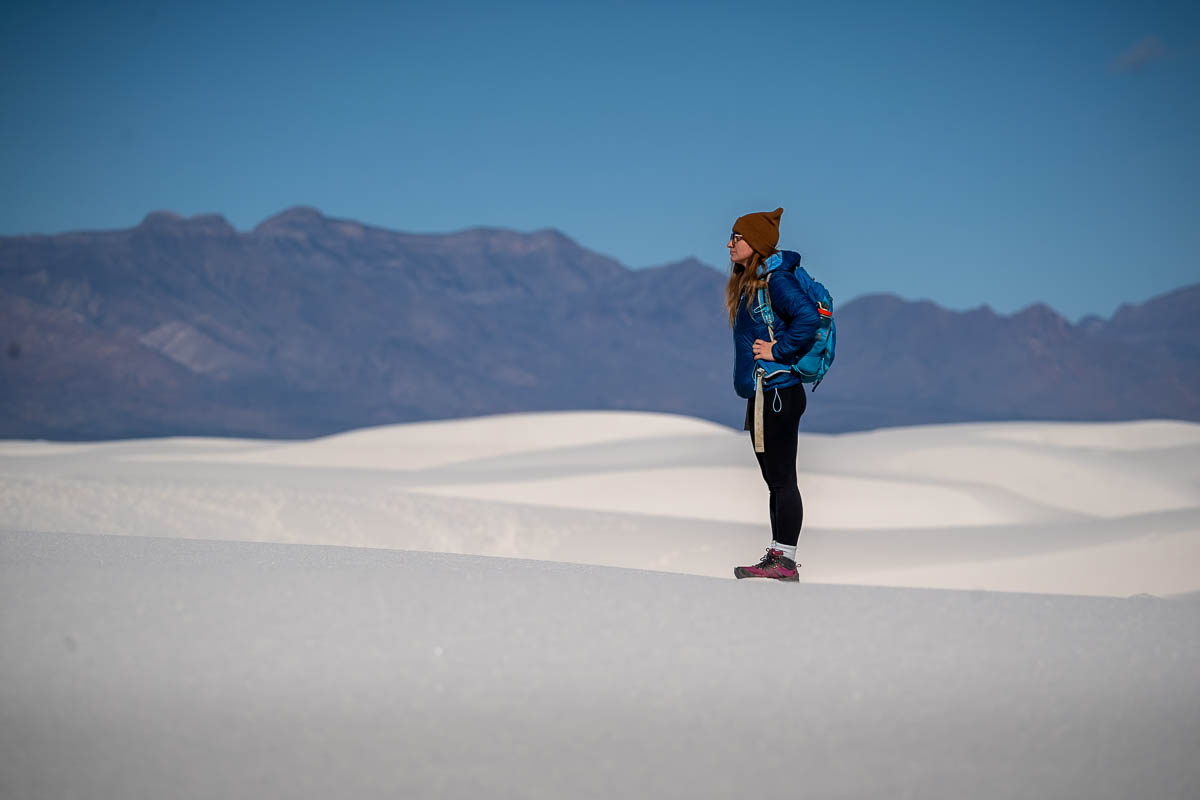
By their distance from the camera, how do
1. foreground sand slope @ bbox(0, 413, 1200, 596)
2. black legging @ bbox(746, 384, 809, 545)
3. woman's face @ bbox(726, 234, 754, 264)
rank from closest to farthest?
1. black legging @ bbox(746, 384, 809, 545)
2. woman's face @ bbox(726, 234, 754, 264)
3. foreground sand slope @ bbox(0, 413, 1200, 596)

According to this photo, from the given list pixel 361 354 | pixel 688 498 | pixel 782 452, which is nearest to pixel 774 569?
pixel 782 452

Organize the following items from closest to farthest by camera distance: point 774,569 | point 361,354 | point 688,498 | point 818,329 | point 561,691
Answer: point 561,691 → point 818,329 → point 774,569 → point 688,498 → point 361,354

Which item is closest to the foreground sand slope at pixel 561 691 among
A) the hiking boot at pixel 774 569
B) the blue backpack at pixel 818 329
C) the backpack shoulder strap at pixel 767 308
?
the hiking boot at pixel 774 569

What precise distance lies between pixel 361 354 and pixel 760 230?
154 metres

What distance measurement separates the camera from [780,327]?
4402 mm

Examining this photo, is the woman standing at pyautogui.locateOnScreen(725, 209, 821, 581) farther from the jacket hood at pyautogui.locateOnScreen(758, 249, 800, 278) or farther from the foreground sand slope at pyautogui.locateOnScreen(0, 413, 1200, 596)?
the foreground sand slope at pyautogui.locateOnScreen(0, 413, 1200, 596)

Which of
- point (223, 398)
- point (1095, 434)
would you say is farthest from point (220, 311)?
point (1095, 434)

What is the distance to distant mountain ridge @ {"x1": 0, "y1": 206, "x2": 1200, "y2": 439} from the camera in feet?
426

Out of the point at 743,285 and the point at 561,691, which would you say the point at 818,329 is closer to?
the point at 743,285

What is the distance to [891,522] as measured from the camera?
13609 millimetres

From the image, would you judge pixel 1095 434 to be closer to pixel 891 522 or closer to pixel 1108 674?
pixel 891 522

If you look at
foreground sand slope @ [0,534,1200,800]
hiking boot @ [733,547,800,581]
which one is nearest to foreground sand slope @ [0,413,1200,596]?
hiking boot @ [733,547,800,581]

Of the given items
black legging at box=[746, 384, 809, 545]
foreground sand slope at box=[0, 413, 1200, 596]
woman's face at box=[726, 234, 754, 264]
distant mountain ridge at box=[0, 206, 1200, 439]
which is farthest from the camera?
distant mountain ridge at box=[0, 206, 1200, 439]

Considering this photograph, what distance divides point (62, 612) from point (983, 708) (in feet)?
9.06
